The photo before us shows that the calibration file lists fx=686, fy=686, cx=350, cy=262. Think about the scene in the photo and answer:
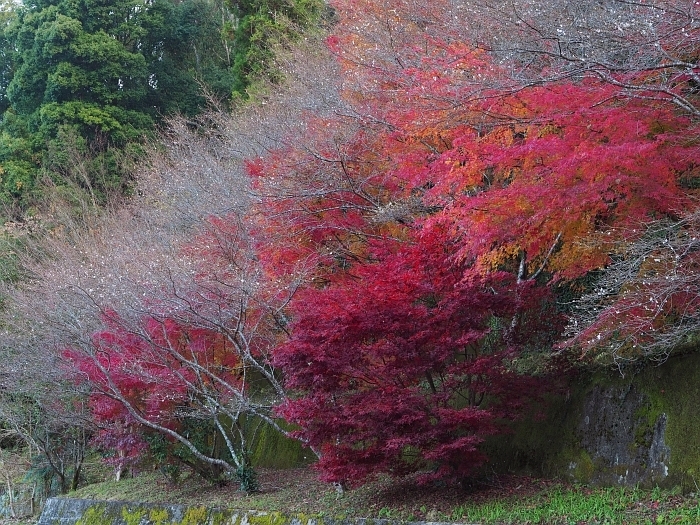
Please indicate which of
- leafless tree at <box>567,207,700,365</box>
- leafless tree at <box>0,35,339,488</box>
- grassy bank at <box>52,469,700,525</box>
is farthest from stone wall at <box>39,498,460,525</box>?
leafless tree at <box>567,207,700,365</box>

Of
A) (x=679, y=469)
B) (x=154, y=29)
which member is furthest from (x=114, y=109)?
(x=679, y=469)

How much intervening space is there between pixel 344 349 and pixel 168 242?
971 cm

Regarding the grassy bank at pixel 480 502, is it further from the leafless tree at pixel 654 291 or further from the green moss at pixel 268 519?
the leafless tree at pixel 654 291

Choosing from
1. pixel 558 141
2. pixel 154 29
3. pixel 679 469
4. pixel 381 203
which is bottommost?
pixel 679 469

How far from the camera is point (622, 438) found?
8.83 m

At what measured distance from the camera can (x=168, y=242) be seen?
1767 centimetres

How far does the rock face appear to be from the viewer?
829cm

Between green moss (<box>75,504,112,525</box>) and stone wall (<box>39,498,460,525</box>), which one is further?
green moss (<box>75,504,112,525</box>)

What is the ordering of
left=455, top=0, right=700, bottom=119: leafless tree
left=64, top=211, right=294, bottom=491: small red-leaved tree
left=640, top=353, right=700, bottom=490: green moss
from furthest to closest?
left=64, top=211, right=294, bottom=491: small red-leaved tree, left=640, top=353, right=700, bottom=490: green moss, left=455, top=0, right=700, bottom=119: leafless tree

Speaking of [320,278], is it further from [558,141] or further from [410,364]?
[558,141]

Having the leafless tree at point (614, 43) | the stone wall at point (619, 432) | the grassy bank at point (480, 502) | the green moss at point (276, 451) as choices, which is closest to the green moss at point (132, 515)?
the grassy bank at point (480, 502)

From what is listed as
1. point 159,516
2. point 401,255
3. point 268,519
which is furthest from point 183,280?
point 401,255

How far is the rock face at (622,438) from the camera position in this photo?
8289mm

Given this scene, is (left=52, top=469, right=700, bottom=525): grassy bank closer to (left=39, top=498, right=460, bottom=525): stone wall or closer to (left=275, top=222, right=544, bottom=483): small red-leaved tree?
(left=39, top=498, right=460, bottom=525): stone wall
